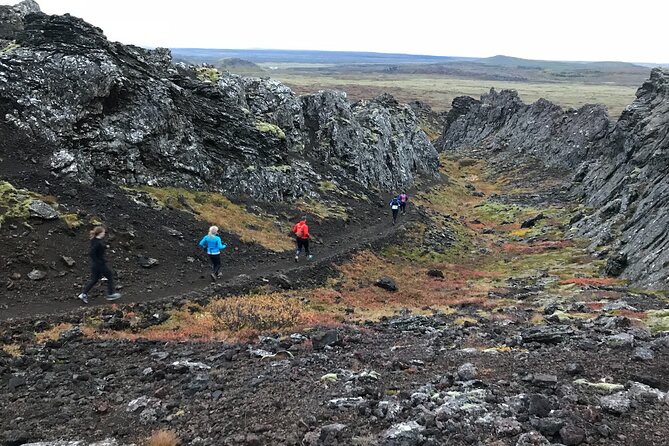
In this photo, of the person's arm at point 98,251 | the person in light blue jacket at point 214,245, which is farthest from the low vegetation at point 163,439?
the person in light blue jacket at point 214,245

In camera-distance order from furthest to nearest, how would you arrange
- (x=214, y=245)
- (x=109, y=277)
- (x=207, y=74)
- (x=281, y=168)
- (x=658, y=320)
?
(x=207, y=74) < (x=281, y=168) < (x=214, y=245) < (x=109, y=277) < (x=658, y=320)

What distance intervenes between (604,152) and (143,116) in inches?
2719

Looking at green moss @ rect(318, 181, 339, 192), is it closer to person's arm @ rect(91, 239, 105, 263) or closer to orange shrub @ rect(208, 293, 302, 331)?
orange shrub @ rect(208, 293, 302, 331)

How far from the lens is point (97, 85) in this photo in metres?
34.6

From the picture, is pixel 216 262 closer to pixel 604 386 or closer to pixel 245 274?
pixel 245 274

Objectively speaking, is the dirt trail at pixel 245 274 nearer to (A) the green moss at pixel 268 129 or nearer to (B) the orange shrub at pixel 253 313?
(B) the orange shrub at pixel 253 313

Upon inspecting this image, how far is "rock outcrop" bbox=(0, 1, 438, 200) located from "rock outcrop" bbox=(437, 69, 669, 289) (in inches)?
1098

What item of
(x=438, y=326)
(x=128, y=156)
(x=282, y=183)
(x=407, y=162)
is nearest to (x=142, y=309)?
(x=438, y=326)

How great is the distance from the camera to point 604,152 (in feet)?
246

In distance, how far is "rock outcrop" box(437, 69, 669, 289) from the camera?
107ft

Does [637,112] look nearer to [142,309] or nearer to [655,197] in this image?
[655,197]

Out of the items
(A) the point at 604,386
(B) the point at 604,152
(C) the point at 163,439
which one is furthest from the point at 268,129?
(B) the point at 604,152

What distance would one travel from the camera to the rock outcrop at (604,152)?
1281 inches

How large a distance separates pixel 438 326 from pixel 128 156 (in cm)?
2571
